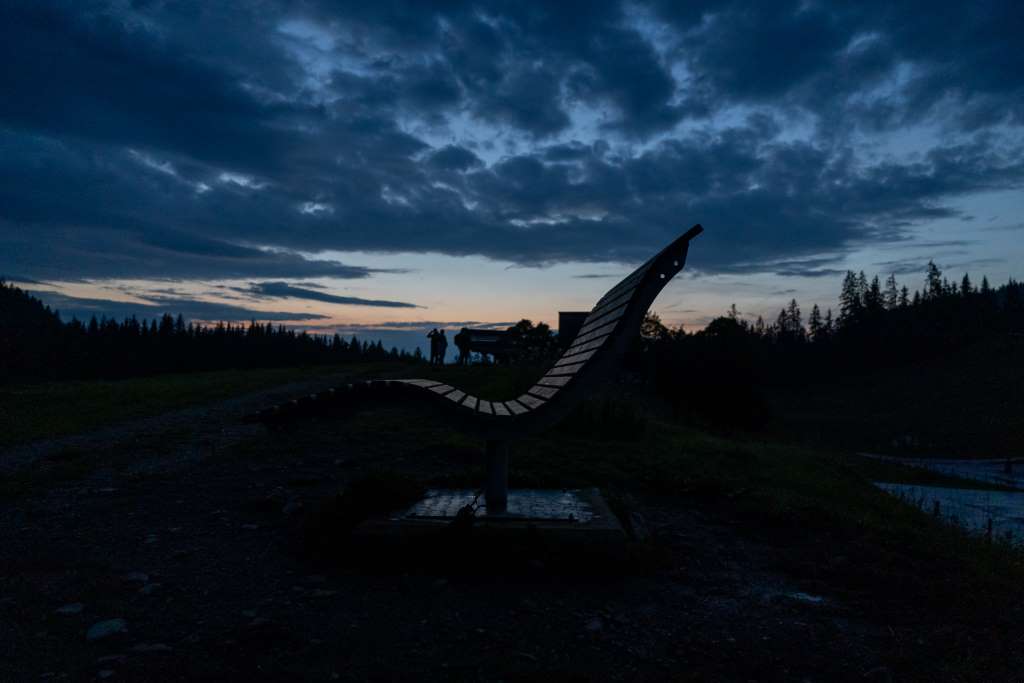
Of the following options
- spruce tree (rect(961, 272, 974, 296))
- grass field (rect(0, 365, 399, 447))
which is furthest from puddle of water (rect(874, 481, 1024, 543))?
spruce tree (rect(961, 272, 974, 296))

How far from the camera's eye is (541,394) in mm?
4809

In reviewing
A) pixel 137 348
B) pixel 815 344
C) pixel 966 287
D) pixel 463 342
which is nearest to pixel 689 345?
pixel 463 342

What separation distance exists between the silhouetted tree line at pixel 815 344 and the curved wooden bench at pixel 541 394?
21170 mm

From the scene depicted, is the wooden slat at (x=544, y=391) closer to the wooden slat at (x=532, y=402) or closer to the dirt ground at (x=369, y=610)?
the wooden slat at (x=532, y=402)

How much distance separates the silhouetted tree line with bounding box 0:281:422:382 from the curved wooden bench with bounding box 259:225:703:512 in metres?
27.8

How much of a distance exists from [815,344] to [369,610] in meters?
86.3

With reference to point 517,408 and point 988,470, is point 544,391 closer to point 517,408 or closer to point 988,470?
point 517,408

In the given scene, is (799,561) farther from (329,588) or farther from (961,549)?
(329,588)

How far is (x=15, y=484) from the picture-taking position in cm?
603

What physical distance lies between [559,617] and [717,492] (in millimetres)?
3698

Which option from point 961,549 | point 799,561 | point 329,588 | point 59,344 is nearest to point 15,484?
point 329,588

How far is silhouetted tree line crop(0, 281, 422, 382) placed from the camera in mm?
39625

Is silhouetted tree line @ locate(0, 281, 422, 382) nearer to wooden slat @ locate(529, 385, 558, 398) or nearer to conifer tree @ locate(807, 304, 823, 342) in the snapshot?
wooden slat @ locate(529, 385, 558, 398)

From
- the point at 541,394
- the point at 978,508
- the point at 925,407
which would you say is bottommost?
the point at 925,407
